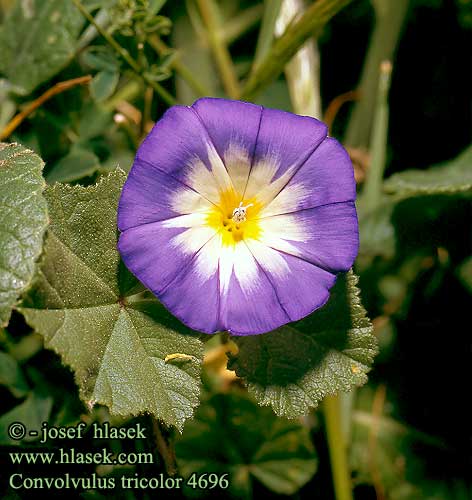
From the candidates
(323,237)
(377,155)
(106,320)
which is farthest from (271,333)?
(377,155)

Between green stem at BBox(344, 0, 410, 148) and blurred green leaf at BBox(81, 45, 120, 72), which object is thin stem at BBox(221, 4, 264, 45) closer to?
green stem at BBox(344, 0, 410, 148)

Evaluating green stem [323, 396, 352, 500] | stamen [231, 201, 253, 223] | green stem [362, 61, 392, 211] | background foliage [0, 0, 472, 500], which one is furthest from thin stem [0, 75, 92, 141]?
green stem [323, 396, 352, 500]

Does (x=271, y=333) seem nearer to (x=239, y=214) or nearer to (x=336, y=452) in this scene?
(x=239, y=214)

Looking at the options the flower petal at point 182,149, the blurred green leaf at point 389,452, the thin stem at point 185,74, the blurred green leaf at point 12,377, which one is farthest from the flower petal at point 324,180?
the blurred green leaf at point 389,452

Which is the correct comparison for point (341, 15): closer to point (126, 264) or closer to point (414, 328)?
point (414, 328)

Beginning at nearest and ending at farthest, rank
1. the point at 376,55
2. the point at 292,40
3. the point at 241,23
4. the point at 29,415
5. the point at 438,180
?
the point at 29,415
the point at 292,40
the point at 438,180
the point at 376,55
the point at 241,23
